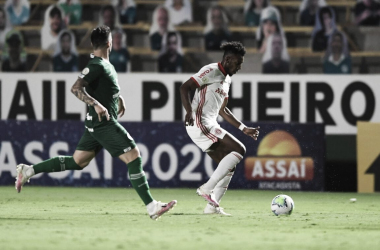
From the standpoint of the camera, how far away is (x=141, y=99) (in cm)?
1488

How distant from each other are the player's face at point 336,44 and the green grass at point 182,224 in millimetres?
4550

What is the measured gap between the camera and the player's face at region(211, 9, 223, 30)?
16234mm

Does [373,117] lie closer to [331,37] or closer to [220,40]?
[331,37]

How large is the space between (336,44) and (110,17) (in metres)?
4.63

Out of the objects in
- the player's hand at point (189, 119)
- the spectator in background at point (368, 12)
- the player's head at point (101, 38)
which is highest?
the spectator in background at point (368, 12)

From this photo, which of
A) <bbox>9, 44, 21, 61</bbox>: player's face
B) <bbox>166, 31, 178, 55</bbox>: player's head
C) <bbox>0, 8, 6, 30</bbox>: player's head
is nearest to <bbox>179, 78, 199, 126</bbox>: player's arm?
<bbox>166, 31, 178, 55</bbox>: player's head

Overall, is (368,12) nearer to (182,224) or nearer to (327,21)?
(327,21)

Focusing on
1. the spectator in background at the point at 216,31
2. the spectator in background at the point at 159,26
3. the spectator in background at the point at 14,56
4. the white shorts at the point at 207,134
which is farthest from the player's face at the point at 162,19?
the white shorts at the point at 207,134

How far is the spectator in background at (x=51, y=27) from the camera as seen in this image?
1638cm

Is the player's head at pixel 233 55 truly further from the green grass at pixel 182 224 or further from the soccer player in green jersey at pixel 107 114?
the green grass at pixel 182 224

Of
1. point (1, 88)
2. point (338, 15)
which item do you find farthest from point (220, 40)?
point (1, 88)

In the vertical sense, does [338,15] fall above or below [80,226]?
above

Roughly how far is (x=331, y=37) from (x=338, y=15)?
6.74 ft

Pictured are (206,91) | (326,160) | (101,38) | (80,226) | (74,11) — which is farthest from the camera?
(74,11)
